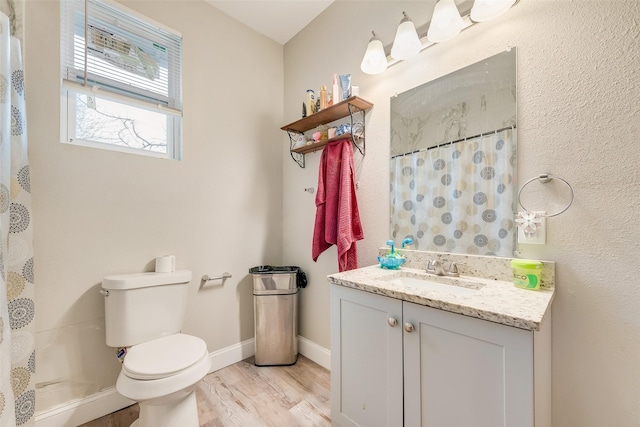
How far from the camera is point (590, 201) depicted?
0.98 metres

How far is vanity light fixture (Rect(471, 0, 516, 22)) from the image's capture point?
1.11 meters

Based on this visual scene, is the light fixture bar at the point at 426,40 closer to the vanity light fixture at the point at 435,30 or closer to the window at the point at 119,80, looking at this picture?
the vanity light fixture at the point at 435,30

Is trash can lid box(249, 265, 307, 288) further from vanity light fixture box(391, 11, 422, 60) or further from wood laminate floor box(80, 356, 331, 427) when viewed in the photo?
vanity light fixture box(391, 11, 422, 60)

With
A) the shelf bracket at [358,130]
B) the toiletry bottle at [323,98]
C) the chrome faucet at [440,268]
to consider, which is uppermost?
the toiletry bottle at [323,98]

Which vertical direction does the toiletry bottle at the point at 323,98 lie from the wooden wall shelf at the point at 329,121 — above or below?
above

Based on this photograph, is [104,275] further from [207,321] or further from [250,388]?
[250,388]

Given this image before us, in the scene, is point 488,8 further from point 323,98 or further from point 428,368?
point 428,368

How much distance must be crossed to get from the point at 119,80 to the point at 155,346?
5.27 ft

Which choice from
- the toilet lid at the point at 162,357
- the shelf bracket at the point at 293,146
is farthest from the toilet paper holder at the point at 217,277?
the shelf bracket at the point at 293,146

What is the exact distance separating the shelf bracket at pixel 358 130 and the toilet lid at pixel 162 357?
1464mm

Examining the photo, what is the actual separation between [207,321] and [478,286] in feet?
5.72

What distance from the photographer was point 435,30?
4.15 ft

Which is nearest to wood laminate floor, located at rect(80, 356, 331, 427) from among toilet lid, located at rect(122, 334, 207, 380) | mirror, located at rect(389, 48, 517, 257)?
toilet lid, located at rect(122, 334, 207, 380)

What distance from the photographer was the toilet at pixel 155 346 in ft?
3.70
